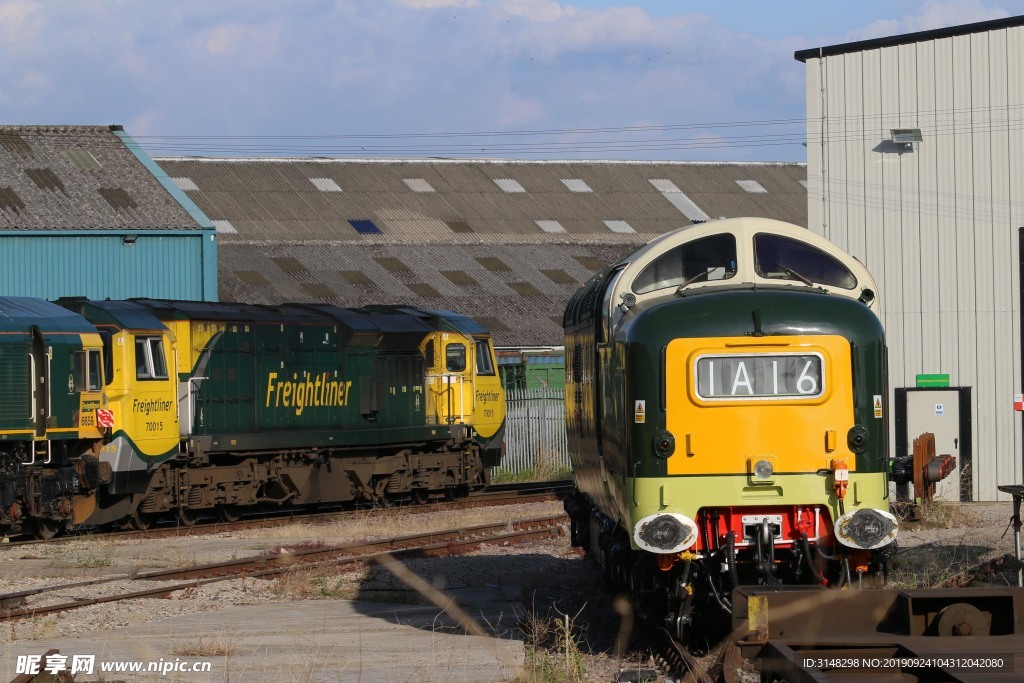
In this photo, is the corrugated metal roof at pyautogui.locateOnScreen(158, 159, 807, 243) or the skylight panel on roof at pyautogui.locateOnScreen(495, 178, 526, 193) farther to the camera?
the skylight panel on roof at pyautogui.locateOnScreen(495, 178, 526, 193)

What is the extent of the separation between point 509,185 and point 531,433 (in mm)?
22014

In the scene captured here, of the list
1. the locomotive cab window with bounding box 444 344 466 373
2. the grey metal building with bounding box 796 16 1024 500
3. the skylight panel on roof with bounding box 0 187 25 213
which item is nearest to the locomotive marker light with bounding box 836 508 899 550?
the grey metal building with bounding box 796 16 1024 500

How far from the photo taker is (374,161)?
5594 centimetres

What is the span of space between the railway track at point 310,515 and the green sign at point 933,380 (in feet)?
24.7

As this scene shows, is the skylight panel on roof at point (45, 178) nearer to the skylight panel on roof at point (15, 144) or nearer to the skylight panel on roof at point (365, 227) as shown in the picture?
the skylight panel on roof at point (15, 144)

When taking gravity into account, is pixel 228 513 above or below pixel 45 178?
below

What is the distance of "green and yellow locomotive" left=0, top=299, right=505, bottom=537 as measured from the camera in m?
21.4

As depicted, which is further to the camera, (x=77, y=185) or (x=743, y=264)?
(x=77, y=185)

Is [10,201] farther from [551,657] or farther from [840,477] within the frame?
[840,477]

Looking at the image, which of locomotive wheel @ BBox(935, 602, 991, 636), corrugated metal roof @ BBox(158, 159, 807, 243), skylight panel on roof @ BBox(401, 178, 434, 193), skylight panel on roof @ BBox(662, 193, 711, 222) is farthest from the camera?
skylight panel on roof @ BBox(662, 193, 711, 222)

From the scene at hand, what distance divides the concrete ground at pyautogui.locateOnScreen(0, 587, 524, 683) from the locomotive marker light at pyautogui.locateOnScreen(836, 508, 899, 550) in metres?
2.70

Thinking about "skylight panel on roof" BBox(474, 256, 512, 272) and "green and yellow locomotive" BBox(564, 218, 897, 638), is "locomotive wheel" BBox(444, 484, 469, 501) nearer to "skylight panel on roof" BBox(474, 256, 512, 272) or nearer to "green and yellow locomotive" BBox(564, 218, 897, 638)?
"skylight panel on roof" BBox(474, 256, 512, 272)

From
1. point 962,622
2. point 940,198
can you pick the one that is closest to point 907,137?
point 940,198

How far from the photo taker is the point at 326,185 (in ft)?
174
